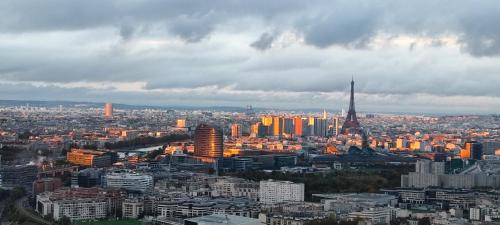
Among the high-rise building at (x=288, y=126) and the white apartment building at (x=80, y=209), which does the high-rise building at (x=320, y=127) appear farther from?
the white apartment building at (x=80, y=209)

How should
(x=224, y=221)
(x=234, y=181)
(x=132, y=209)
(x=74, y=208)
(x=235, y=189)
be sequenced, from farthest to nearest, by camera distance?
(x=234, y=181), (x=235, y=189), (x=132, y=209), (x=74, y=208), (x=224, y=221)

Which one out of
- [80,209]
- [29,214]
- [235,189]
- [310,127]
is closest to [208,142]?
[235,189]

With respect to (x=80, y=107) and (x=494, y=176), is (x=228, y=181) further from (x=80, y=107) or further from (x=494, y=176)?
(x=80, y=107)

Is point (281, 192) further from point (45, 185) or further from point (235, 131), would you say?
point (235, 131)

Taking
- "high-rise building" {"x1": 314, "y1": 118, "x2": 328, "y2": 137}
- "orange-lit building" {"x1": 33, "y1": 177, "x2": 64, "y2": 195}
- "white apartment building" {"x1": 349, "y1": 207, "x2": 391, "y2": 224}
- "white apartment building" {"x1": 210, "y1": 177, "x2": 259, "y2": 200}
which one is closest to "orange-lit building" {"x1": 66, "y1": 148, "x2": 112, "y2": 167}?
"orange-lit building" {"x1": 33, "y1": 177, "x2": 64, "y2": 195}

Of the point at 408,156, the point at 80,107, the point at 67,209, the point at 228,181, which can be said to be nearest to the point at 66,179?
the point at 228,181

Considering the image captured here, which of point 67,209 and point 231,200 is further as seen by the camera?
point 231,200
